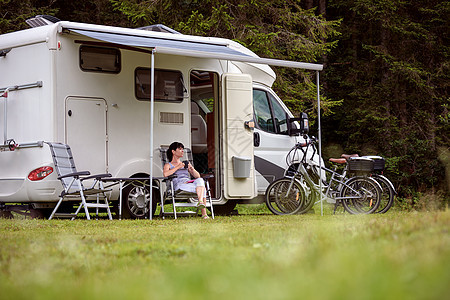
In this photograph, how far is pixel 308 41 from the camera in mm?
18250

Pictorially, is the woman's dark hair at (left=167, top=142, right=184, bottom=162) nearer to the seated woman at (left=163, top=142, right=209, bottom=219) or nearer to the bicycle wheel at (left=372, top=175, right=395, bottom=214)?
the seated woman at (left=163, top=142, right=209, bottom=219)

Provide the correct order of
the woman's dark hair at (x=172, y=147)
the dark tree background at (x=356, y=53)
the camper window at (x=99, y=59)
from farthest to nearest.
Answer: the dark tree background at (x=356, y=53) < the woman's dark hair at (x=172, y=147) < the camper window at (x=99, y=59)

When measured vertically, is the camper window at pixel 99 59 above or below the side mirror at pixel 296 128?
above

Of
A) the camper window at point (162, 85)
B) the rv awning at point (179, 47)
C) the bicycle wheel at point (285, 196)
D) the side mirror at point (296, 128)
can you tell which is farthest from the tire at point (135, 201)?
the side mirror at point (296, 128)

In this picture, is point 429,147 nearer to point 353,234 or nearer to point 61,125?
point 61,125

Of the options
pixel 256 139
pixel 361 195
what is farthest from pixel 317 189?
pixel 256 139

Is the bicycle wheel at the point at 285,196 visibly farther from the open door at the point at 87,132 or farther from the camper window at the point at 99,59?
the camper window at the point at 99,59

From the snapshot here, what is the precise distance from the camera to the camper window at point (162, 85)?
1057 centimetres

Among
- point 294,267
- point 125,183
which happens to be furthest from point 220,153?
point 294,267

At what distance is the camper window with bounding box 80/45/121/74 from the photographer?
1001 cm

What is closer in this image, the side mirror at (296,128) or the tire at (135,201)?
the tire at (135,201)

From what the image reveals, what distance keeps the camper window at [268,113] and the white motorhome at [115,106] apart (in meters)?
0.05

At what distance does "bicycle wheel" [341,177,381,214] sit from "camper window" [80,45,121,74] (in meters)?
3.68

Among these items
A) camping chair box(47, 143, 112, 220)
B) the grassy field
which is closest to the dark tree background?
camping chair box(47, 143, 112, 220)
